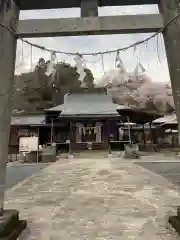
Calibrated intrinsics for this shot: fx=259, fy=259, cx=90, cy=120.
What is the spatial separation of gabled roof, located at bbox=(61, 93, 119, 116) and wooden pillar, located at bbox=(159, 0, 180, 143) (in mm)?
21100

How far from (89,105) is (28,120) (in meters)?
8.35

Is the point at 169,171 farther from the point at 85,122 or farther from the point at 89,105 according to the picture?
the point at 89,105

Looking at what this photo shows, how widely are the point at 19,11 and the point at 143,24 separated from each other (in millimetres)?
1980

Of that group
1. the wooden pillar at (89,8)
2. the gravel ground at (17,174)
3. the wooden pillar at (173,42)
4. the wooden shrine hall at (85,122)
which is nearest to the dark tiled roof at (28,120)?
the wooden shrine hall at (85,122)

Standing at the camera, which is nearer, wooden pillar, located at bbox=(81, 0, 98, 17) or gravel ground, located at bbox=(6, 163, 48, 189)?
wooden pillar, located at bbox=(81, 0, 98, 17)

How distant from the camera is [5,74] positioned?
378 centimetres

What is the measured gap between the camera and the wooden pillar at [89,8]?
4.01 metres

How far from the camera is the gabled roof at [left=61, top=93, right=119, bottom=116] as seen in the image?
85.8 feet

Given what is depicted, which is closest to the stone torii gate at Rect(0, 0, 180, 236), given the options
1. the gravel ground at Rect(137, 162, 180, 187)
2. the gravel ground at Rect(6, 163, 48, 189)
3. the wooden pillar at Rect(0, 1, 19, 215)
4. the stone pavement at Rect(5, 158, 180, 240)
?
the wooden pillar at Rect(0, 1, 19, 215)

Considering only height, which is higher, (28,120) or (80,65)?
(28,120)

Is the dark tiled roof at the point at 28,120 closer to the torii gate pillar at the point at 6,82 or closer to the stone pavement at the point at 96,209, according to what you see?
the stone pavement at the point at 96,209

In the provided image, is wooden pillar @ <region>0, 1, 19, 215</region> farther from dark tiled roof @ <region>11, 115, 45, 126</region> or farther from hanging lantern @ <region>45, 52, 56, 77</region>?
dark tiled roof @ <region>11, 115, 45, 126</region>

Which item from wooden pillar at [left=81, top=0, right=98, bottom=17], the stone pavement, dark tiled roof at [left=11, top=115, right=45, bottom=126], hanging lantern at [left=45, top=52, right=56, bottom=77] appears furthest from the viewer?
dark tiled roof at [left=11, top=115, right=45, bottom=126]

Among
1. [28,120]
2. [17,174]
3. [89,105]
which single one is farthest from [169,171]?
[28,120]
